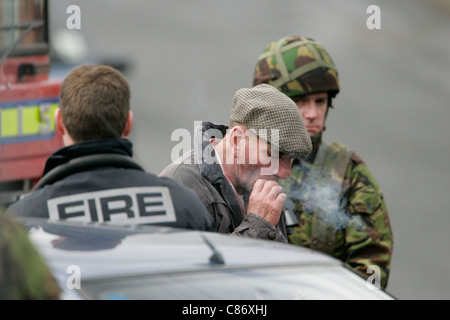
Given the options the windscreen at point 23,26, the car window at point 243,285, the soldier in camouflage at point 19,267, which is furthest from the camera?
the windscreen at point 23,26

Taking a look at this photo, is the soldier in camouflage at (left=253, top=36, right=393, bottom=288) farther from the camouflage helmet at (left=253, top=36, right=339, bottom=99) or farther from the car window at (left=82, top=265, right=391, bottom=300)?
the car window at (left=82, top=265, right=391, bottom=300)

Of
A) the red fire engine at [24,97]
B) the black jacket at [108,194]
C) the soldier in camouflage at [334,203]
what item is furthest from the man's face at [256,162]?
A: the red fire engine at [24,97]

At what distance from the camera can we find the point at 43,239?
2.54 metres

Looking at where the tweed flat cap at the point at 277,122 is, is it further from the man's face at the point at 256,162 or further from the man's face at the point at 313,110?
the man's face at the point at 313,110

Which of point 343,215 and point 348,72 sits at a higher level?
point 343,215

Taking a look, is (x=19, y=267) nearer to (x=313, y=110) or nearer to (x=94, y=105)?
(x=94, y=105)

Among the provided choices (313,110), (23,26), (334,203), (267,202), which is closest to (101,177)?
(267,202)

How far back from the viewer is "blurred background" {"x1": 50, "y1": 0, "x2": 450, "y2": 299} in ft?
34.8

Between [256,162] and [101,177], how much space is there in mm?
782

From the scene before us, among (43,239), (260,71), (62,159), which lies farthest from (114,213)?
(260,71)

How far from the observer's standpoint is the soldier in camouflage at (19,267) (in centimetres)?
191

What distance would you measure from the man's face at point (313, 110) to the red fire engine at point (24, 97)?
331cm

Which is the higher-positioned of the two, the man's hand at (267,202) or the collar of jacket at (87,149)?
the collar of jacket at (87,149)

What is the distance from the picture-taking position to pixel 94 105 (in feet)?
10.9
